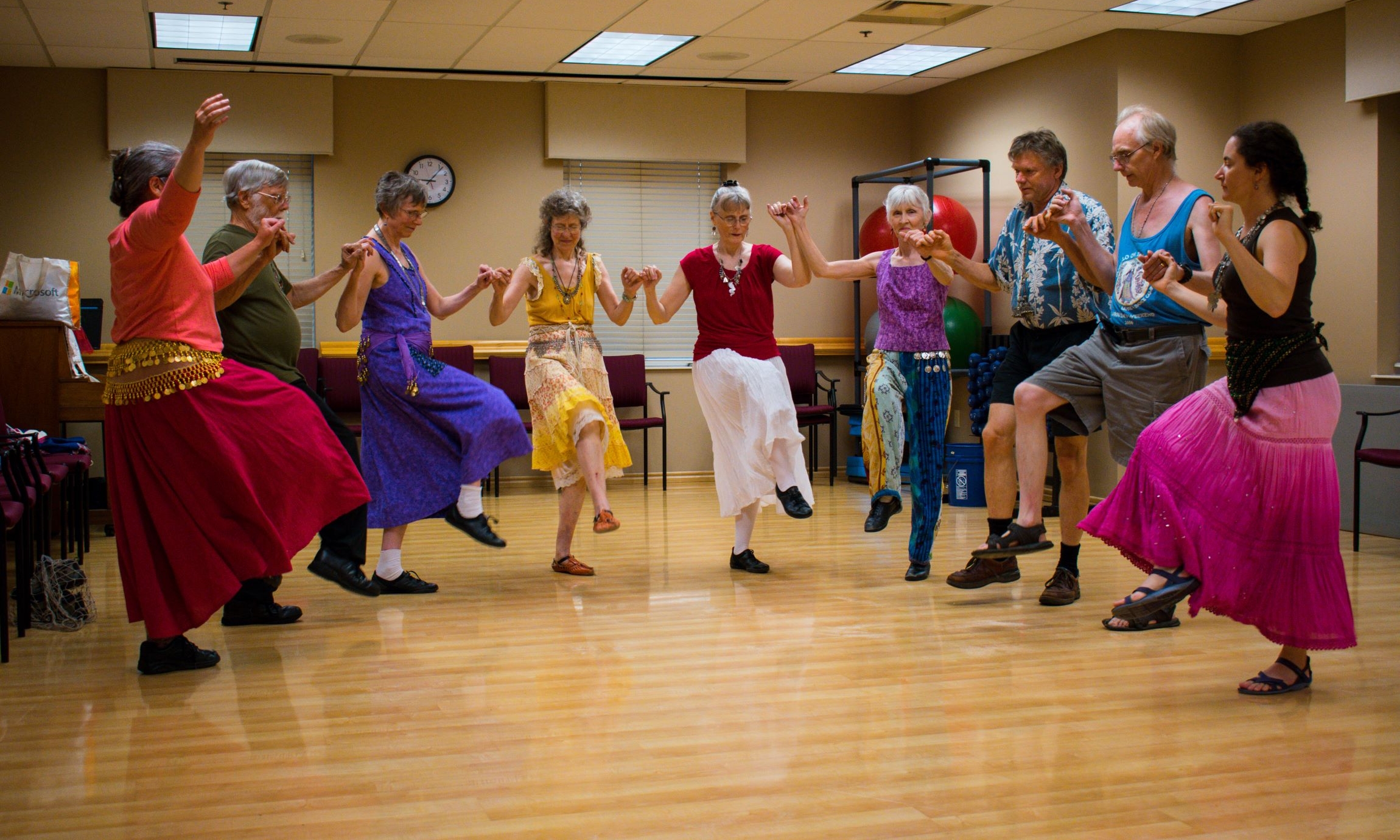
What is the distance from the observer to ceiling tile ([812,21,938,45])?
7422 mm

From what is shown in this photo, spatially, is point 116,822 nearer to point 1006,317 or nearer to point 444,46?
point 444,46

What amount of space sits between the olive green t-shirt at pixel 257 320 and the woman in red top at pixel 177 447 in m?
0.33

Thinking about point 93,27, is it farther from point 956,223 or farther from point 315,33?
point 956,223

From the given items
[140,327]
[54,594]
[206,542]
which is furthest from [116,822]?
[54,594]

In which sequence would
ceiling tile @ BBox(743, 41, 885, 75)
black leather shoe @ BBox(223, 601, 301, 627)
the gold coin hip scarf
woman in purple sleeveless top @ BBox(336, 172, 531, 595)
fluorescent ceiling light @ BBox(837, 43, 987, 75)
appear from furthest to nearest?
1. fluorescent ceiling light @ BBox(837, 43, 987, 75)
2. ceiling tile @ BBox(743, 41, 885, 75)
3. woman in purple sleeveless top @ BBox(336, 172, 531, 595)
4. black leather shoe @ BBox(223, 601, 301, 627)
5. the gold coin hip scarf

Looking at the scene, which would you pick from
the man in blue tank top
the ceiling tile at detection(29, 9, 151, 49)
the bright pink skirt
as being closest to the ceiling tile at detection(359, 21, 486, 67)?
the ceiling tile at detection(29, 9, 151, 49)

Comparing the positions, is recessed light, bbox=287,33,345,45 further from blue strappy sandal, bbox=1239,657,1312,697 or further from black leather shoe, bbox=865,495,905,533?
blue strappy sandal, bbox=1239,657,1312,697

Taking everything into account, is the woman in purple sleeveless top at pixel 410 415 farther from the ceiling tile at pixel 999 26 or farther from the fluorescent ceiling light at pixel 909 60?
the fluorescent ceiling light at pixel 909 60

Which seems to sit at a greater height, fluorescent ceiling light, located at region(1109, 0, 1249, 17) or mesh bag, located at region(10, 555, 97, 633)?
fluorescent ceiling light, located at region(1109, 0, 1249, 17)

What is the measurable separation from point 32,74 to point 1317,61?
26.6ft

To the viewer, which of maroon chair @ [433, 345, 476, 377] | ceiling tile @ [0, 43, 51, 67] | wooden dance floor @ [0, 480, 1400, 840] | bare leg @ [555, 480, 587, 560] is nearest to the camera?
wooden dance floor @ [0, 480, 1400, 840]

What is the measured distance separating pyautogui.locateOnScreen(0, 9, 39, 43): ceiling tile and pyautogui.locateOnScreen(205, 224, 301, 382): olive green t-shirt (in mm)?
3862

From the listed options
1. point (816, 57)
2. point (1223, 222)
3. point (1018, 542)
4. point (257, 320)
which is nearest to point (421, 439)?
point (257, 320)

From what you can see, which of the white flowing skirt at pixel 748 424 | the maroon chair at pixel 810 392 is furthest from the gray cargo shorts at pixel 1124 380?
the maroon chair at pixel 810 392
